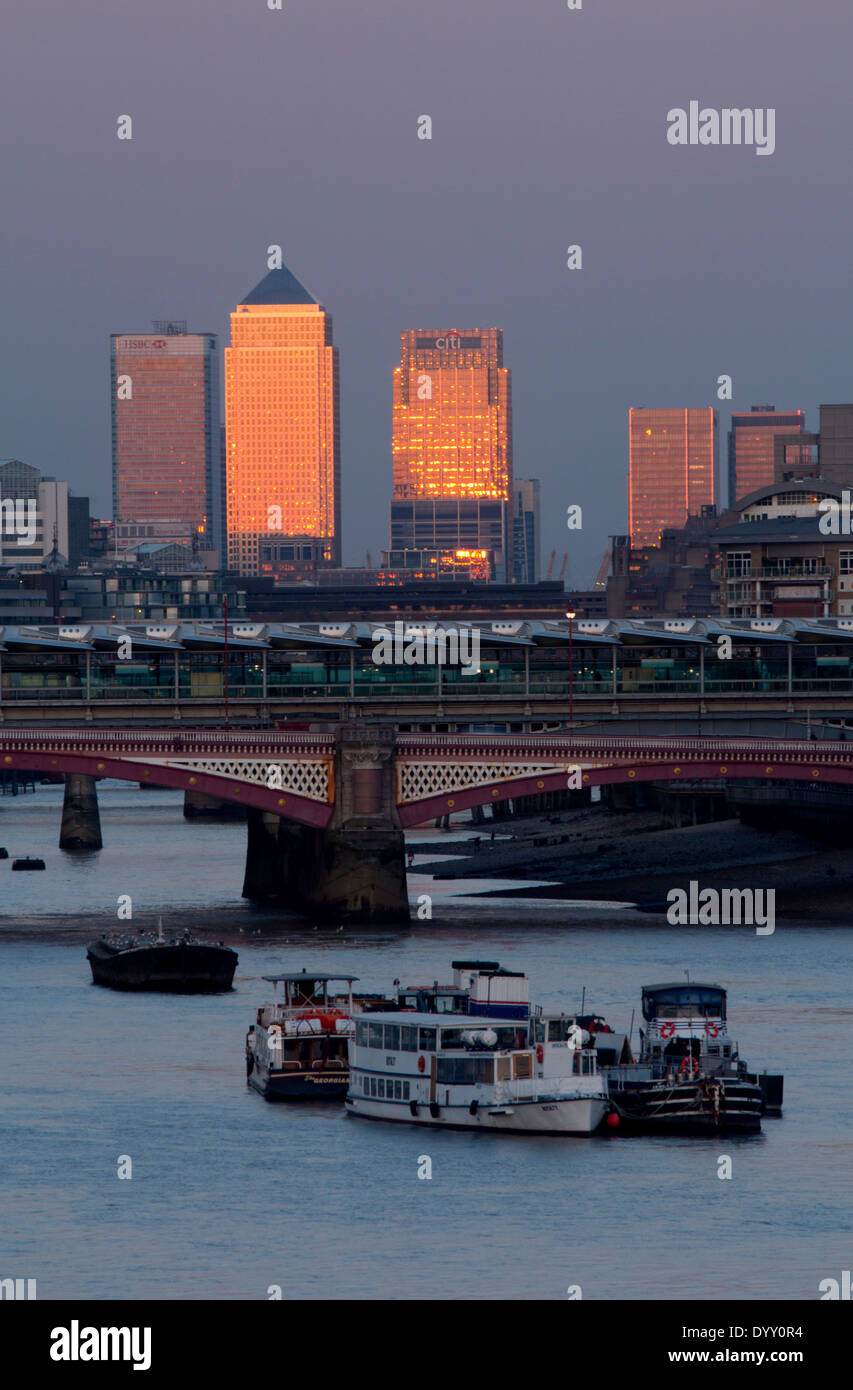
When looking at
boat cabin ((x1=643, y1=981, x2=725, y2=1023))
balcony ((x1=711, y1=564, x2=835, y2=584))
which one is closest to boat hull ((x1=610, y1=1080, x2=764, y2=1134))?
boat cabin ((x1=643, y1=981, x2=725, y2=1023))

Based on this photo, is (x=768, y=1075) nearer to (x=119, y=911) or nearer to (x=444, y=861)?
(x=119, y=911)

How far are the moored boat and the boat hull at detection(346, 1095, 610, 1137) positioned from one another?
20.0m

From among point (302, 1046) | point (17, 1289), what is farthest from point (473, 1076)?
point (17, 1289)

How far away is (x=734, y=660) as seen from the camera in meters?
124

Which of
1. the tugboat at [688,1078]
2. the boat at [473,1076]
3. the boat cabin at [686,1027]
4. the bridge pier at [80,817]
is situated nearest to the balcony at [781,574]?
the bridge pier at [80,817]

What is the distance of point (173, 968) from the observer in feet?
276

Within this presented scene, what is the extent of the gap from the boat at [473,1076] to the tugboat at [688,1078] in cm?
107

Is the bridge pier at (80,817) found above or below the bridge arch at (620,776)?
below

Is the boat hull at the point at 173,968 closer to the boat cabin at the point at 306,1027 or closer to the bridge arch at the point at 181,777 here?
the boat cabin at the point at 306,1027

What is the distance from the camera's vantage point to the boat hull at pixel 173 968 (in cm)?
8400

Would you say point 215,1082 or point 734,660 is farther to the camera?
point 734,660
